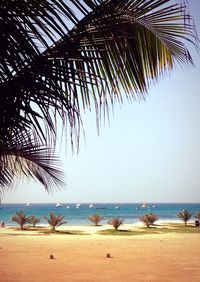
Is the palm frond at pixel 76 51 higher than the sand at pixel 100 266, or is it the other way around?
the palm frond at pixel 76 51

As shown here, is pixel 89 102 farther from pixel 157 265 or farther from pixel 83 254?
pixel 83 254

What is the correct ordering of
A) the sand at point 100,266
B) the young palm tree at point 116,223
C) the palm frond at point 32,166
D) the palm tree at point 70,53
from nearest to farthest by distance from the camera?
the palm tree at point 70,53, the palm frond at point 32,166, the sand at point 100,266, the young palm tree at point 116,223

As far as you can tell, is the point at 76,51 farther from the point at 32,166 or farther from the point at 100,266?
the point at 100,266

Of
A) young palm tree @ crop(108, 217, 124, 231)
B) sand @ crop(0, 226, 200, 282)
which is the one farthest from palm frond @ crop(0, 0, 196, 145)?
young palm tree @ crop(108, 217, 124, 231)

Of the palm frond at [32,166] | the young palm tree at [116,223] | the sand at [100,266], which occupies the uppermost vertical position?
the palm frond at [32,166]

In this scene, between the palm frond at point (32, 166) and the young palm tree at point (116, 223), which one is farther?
the young palm tree at point (116, 223)

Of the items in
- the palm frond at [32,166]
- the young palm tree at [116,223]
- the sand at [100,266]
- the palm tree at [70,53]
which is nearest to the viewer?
the palm tree at [70,53]

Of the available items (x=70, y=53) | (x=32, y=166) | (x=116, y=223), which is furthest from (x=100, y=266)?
(x=116, y=223)

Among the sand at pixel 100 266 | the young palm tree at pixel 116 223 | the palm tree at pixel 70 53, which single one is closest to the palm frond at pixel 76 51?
the palm tree at pixel 70 53

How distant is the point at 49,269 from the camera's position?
8.46 metres

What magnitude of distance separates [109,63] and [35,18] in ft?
2.11

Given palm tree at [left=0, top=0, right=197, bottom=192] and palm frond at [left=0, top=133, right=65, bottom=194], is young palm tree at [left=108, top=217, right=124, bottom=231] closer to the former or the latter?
palm frond at [left=0, top=133, right=65, bottom=194]

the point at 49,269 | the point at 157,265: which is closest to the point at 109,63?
the point at 49,269

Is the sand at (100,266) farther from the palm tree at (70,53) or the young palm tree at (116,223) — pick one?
the young palm tree at (116,223)
